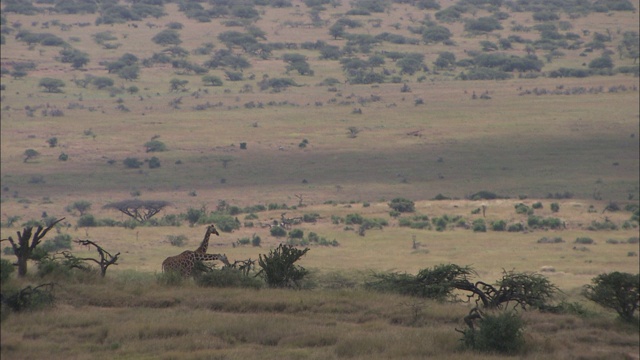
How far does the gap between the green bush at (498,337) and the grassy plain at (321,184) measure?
273mm

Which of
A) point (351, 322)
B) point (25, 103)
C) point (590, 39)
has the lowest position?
point (351, 322)

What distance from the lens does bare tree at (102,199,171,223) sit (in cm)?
3994

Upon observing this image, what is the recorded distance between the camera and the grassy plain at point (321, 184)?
12.6 metres

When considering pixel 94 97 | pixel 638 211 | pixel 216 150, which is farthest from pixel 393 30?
pixel 638 211

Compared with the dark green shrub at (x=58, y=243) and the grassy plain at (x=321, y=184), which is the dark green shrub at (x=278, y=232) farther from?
the dark green shrub at (x=58, y=243)

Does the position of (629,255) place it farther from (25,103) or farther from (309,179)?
(25,103)

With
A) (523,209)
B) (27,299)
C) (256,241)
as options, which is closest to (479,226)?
(523,209)

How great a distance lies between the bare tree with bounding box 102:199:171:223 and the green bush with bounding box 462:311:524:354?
28079 millimetres

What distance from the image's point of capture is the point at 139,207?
40500 mm

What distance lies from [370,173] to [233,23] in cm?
5738

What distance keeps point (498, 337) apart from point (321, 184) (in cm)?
3601

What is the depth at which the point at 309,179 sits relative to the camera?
49656 millimetres

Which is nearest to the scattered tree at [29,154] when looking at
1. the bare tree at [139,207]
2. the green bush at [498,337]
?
the bare tree at [139,207]

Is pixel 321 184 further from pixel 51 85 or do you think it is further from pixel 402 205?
pixel 51 85
